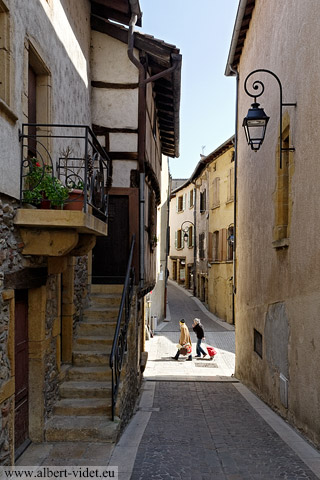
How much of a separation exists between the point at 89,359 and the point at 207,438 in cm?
225

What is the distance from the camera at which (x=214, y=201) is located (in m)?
28.2

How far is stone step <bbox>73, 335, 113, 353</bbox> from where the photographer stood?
8141mm

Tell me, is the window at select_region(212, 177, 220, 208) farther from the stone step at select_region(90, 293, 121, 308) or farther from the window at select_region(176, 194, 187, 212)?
the stone step at select_region(90, 293, 121, 308)

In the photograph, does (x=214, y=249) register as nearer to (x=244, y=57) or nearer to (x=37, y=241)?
(x=244, y=57)

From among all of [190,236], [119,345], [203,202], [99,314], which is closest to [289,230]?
[119,345]

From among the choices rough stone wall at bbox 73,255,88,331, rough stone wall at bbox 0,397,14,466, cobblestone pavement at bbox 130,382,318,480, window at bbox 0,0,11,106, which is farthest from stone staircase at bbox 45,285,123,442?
window at bbox 0,0,11,106

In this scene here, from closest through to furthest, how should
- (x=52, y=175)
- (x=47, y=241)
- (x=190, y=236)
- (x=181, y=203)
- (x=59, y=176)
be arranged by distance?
(x=47, y=241)
(x=52, y=175)
(x=59, y=176)
(x=190, y=236)
(x=181, y=203)

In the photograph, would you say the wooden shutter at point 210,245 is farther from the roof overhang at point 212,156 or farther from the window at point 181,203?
the window at point 181,203

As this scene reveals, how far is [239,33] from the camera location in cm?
1297

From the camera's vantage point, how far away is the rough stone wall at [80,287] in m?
8.51

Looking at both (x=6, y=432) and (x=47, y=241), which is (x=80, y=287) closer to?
(x=47, y=241)

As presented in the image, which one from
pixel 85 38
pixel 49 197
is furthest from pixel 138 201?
pixel 49 197

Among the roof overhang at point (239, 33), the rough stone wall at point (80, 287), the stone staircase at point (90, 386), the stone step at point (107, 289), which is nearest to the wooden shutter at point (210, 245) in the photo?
the roof overhang at point (239, 33)

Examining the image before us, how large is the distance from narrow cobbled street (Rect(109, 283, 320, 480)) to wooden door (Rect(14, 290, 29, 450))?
1.16 m
